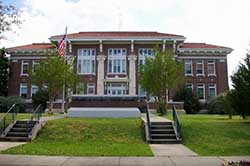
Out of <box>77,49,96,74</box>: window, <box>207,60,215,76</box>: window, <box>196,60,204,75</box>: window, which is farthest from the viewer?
<box>196,60,204,75</box>: window

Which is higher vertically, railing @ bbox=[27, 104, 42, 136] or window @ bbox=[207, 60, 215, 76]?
window @ bbox=[207, 60, 215, 76]

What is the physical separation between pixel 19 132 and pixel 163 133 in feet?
25.5

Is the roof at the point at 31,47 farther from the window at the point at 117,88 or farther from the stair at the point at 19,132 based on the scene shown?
the stair at the point at 19,132

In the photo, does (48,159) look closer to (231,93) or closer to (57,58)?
(231,93)

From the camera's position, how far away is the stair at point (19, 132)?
51.2ft

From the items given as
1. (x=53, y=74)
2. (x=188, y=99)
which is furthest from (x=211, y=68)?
(x=53, y=74)

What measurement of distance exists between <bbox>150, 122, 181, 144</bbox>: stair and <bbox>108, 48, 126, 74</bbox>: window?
3084cm

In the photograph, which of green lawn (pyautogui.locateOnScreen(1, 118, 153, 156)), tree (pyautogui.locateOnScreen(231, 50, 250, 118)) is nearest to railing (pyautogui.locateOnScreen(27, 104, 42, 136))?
green lawn (pyautogui.locateOnScreen(1, 118, 153, 156))

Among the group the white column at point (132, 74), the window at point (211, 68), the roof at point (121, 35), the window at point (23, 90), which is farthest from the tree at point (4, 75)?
the window at point (211, 68)

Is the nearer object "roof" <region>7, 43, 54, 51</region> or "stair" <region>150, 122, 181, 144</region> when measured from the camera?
"stair" <region>150, 122, 181, 144</region>

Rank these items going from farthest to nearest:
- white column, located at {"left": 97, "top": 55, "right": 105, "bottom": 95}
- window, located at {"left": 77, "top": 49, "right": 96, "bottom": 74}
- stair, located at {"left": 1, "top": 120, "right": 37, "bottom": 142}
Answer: window, located at {"left": 77, "top": 49, "right": 96, "bottom": 74}
white column, located at {"left": 97, "top": 55, "right": 105, "bottom": 95}
stair, located at {"left": 1, "top": 120, "right": 37, "bottom": 142}

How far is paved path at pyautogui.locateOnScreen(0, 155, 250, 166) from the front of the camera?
970 centimetres

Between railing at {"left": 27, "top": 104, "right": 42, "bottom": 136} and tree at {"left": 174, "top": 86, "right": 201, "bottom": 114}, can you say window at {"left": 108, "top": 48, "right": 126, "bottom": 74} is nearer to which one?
tree at {"left": 174, "top": 86, "right": 201, "bottom": 114}

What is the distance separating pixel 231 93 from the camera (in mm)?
21375
